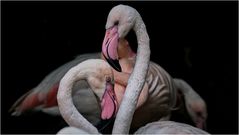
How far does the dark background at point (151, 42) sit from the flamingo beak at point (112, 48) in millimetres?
2403

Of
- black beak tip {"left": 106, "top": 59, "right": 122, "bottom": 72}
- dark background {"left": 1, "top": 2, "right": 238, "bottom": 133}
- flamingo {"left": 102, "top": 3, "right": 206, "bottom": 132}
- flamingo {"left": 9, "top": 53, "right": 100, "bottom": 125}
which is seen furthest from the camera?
dark background {"left": 1, "top": 2, "right": 238, "bottom": 133}

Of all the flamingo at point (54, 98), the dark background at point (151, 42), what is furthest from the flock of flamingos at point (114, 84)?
the dark background at point (151, 42)

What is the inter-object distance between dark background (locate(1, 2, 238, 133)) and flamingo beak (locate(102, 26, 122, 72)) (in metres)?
2.40

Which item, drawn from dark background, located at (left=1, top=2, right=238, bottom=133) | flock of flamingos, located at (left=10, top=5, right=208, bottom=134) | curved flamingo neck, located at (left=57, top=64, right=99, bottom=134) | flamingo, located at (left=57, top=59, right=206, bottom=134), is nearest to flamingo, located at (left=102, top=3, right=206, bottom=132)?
flock of flamingos, located at (left=10, top=5, right=208, bottom=134)

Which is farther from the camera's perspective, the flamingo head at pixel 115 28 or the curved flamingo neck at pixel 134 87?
the curved flamingo neck at pixel 134 87

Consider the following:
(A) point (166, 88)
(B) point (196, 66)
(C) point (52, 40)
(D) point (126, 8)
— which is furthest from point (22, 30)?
(D) point (126, 8)

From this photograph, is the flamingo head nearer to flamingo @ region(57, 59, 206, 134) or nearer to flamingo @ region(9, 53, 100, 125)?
flamingo @ region(57, 59, 206, 134)

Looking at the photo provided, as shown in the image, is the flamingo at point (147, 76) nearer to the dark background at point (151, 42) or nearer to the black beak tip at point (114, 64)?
the black beak tip at point (114, 64)

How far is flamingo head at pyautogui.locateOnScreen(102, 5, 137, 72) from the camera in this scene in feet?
→ 10.6

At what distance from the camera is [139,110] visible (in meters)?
4.42

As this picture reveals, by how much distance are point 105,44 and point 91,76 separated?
163 millimetres

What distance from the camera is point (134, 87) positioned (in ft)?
11.3

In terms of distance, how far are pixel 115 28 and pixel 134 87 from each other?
27 cm

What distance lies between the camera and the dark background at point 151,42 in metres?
5.86
